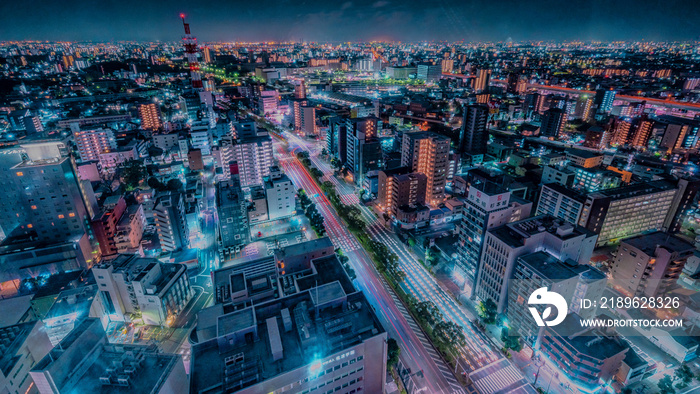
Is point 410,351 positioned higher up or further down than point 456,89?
further down

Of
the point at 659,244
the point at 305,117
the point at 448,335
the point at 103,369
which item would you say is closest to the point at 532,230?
the point at 448,335

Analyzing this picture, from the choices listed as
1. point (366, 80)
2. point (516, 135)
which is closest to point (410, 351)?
point (516, 135)

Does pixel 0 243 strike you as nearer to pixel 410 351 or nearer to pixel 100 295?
pixel 100 295

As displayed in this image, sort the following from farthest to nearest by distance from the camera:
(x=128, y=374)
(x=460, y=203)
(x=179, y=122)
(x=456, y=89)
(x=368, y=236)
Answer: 1. (x=456, y=89)
2. (x=179, y=122)
3. (x=460, y=203)
4. (x=368, y=236)
5. (x=128, y=374)

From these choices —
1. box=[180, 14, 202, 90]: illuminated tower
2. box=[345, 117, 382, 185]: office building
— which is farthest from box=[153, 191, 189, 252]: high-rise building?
box=[180, 14, 202, 90]: illuminated tower

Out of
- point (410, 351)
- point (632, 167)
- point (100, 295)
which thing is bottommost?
point (410, 351)

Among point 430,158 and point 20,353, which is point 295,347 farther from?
point 430,158

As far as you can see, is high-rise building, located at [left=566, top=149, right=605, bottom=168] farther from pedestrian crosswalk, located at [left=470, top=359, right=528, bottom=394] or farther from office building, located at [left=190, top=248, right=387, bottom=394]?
office building, located at [left=190, top=248, right=387, bottom=394]

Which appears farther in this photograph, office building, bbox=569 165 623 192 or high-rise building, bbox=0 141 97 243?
office building, bbox=569 165 623 192
